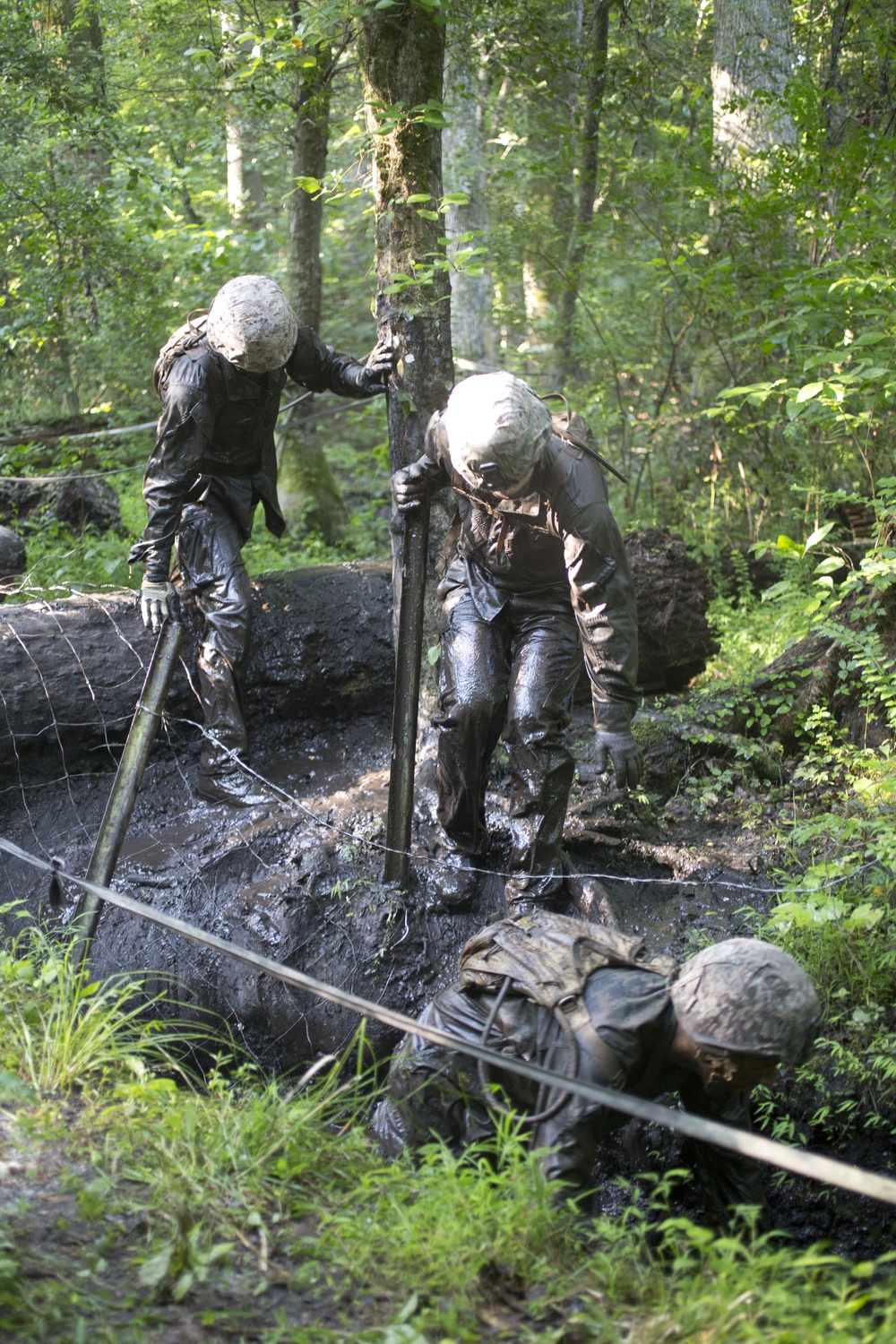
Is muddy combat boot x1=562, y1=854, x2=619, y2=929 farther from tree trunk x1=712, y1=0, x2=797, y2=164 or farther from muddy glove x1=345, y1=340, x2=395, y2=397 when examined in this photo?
tree trunk x1=712, y1=0, x2=797, y2=164

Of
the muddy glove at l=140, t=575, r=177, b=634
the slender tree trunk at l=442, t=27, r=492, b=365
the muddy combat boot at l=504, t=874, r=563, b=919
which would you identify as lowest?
the muddy combat boot at l=504, t=874, r=563, b=919

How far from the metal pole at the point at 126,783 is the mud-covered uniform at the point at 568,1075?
4.56 ft

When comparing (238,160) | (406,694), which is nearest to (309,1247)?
(406,694)

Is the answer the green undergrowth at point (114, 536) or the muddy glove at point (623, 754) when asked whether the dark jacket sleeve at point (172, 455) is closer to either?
the green undergrowth at point (114, 536)

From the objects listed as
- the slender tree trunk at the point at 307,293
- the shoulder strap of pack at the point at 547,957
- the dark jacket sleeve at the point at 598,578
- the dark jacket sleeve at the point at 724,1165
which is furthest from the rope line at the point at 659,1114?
the slender tree trunk at the point at 307,293

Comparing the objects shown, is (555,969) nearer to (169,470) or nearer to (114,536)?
(169,470)

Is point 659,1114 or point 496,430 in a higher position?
point 496,430

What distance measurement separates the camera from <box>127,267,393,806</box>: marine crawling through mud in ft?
15.8

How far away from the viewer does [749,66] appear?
28.1 feet

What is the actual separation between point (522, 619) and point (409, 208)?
2.09 metres

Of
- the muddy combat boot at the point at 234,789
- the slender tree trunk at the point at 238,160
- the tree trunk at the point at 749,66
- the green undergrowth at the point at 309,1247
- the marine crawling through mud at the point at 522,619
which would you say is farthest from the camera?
the tree trunk at the point at 749,66

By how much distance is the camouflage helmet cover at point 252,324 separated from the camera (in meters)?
4.72

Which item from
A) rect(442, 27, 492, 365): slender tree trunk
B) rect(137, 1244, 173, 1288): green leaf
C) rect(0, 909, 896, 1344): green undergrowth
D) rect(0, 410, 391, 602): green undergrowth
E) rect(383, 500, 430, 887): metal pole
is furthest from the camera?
rect(442, 27, 492, 365): slender tree trunk

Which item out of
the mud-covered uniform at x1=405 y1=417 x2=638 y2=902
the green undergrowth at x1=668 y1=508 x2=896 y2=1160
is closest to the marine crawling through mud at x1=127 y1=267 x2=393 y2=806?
the mud-covered uniform at x1=405 y1=417 x2=638 y2=902
